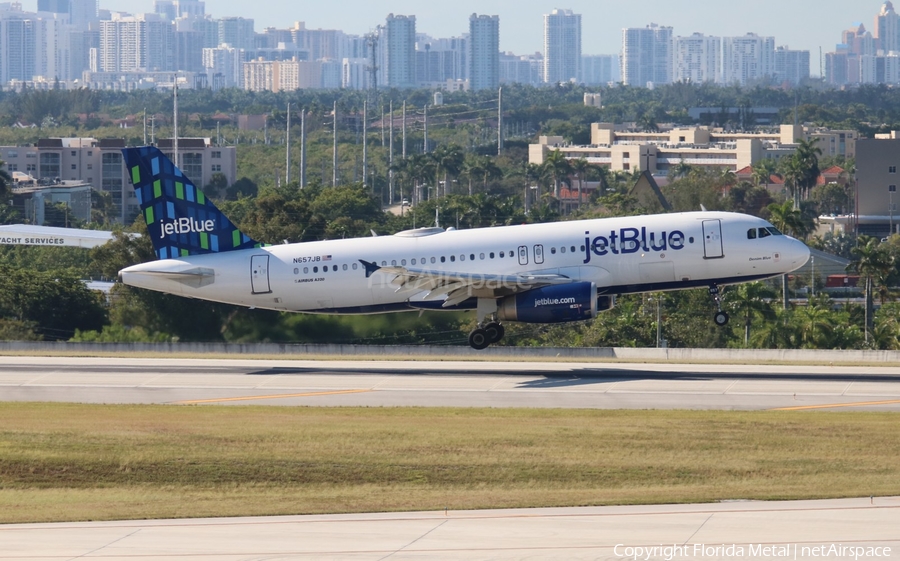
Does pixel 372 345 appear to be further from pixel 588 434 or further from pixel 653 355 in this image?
pixel 588 434

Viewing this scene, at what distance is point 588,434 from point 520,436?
1879 mm

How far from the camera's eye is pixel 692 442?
35.7 meters

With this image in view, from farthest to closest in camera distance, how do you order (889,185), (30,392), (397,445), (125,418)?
(889,185)
(30,392)
(125,418)
(397,445)

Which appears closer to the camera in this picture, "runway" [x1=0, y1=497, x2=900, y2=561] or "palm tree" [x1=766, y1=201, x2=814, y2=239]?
"runway" [x1=0, y1=497, x2=900, y2=561]

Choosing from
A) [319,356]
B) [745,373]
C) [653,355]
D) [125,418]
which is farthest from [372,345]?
[125,418]

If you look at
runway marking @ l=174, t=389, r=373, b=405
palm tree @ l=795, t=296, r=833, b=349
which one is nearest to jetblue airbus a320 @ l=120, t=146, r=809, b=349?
runway marking @ l=174, t=389, r=373, b=405

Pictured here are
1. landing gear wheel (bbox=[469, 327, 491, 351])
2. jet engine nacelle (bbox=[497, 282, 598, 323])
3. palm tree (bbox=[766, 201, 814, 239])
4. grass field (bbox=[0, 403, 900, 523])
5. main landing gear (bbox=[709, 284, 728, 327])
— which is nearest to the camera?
grass field (bbox=[0, 403, 900, 523])

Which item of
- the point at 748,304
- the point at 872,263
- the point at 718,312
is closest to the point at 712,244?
the point at 718,312

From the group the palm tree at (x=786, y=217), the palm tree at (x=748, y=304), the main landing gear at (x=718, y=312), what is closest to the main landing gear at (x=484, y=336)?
the main landing gear at (x=718, y=312)

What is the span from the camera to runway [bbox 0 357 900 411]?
4350cm

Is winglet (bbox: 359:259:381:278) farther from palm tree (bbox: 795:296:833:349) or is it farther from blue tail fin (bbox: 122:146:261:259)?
palm tree (bbox: 795:296:833:349)

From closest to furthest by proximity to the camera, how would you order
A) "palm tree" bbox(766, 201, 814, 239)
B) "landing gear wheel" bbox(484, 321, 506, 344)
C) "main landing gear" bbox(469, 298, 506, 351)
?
"main landing gear" bbox(469, 298, 506, 351), "landing gear wheel" bbox(484, 321, 506, 344), "palm tree" bbox(766, 201, 814, 239)

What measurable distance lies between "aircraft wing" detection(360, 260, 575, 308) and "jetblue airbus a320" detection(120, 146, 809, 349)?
5 centimetres

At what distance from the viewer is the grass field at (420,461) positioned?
30141 mm
